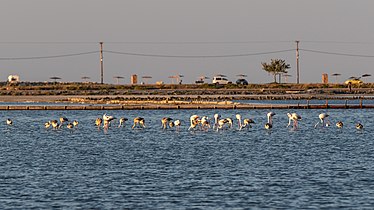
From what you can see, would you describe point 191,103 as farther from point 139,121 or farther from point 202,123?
point 202,123

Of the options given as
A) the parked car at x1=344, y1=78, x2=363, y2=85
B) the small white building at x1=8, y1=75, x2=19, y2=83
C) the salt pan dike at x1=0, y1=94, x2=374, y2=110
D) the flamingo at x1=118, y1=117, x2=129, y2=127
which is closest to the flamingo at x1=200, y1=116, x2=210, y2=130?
the flamingo at x1=118, y1=117, x2=129, y2=127

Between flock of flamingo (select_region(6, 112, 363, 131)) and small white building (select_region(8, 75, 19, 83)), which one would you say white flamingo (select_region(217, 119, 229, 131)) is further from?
small white building (select_region(8, 75, 19, 83))

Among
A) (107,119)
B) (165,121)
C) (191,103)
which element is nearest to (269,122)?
(165,121)

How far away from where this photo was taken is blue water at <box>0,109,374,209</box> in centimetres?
3142

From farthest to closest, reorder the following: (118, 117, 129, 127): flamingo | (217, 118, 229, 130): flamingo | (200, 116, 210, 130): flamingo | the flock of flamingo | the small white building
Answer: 1. the small white building
2. (118, 117, 129, 127): flamingo
3. the flock of flamingo
4. (217, 118, 229, 130): flamingo
5. (200, 116, 210, 130): flamingo

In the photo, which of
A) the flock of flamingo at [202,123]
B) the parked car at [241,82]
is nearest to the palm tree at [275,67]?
the parked car at [241,82]

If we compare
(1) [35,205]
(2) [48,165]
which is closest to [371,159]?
(2) [48,165]

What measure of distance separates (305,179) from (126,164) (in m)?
10.5

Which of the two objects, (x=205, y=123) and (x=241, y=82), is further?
(x=241, y=82)

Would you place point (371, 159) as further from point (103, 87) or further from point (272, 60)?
point (272, 60)

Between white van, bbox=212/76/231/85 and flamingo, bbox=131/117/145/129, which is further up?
white van, bbox=212/76/231/85

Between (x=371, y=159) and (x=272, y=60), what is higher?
(x=272, y=60)

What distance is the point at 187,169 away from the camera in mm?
40688

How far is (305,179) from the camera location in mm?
36312
